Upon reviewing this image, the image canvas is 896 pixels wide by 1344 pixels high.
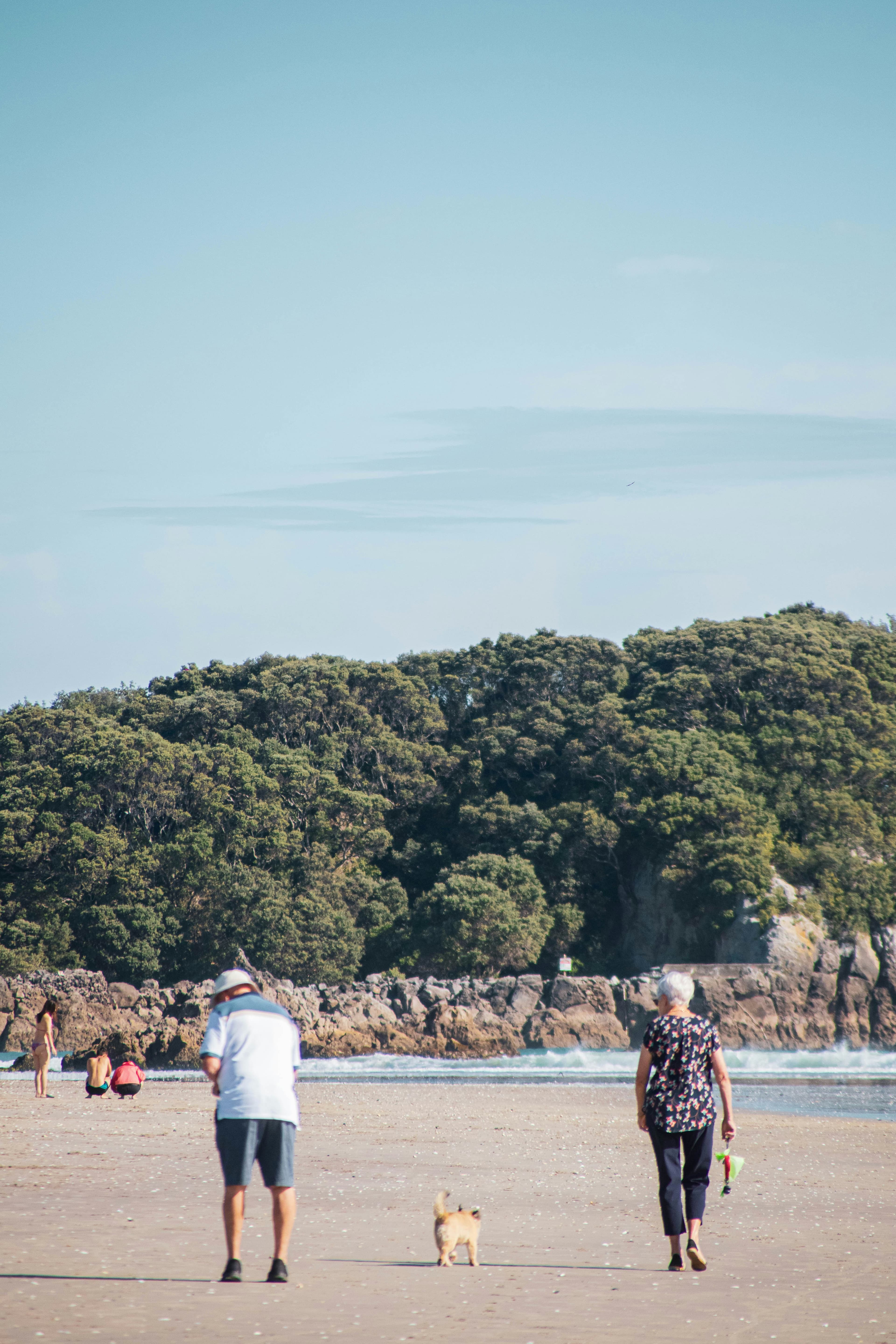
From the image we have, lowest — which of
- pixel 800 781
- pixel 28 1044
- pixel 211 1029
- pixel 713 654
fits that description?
pixel 28 1044

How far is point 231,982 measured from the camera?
6.92 meters

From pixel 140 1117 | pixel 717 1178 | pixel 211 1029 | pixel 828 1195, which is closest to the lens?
pixel 211 1029

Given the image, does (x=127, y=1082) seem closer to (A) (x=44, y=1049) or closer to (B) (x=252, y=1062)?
(A) (x=44, y=1049)

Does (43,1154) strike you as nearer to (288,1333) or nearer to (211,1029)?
(211,1029)

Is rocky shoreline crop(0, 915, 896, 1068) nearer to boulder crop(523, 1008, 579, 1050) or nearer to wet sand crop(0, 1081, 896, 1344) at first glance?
boulder crop(523, 1008, 579, 1050)

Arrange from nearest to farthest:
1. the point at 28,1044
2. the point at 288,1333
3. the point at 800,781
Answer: the point at 288,1333 → the point at 28,1044 → the point at 800,781

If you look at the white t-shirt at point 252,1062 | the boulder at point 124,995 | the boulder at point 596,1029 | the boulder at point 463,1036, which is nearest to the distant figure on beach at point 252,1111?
the white t-shirt at point 252,1062

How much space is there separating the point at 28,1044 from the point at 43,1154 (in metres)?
39.2

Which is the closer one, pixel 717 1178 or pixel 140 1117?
pixel 717 1178

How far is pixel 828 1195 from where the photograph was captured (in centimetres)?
1113

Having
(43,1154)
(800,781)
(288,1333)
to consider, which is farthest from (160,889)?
(288,1333)

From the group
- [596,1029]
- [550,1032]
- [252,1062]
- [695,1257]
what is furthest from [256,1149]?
[596,1029]

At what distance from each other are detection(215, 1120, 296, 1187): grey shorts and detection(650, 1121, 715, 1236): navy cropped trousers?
1959mm

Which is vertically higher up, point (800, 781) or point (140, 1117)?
point (800, 781)
